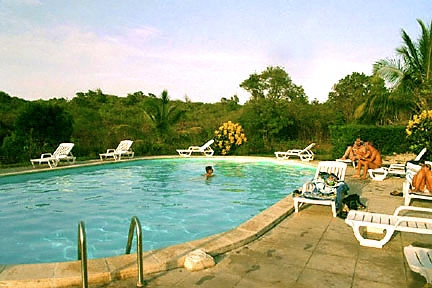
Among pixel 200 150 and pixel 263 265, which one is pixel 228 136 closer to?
pixel 200 150

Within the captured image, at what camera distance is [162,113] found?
19.2 m

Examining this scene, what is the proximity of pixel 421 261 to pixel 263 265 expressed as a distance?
146 centimetres

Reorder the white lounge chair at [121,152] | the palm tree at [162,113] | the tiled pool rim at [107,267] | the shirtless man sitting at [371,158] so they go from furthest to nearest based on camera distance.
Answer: the palm tree at [162,113] → the white lounge chair at [121,152] → the shirtless man sitting at [371,158] → the tiled pool rim at [107,267]

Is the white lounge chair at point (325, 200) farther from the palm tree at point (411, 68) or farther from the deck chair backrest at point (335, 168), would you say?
the palm tree at point (411, 68)

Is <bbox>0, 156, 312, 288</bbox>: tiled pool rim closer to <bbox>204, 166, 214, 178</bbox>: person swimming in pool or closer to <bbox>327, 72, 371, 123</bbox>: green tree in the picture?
<bbox>204, 166, 214, 178</bbox>: person swimming in pool

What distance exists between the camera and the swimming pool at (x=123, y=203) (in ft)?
20.1

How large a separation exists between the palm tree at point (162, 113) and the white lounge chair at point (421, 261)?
16.6 meters

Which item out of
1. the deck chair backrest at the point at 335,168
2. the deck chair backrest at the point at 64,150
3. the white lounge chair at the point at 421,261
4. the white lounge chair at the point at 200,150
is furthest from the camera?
the white lounge chair at the point at 200,150

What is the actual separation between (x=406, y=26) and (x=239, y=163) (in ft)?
30.1

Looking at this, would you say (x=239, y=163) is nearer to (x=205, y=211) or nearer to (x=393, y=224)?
(x=205, y=211)

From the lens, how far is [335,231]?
503 centimetres

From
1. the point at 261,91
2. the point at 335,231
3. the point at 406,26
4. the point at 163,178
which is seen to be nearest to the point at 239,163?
the point at 163,178

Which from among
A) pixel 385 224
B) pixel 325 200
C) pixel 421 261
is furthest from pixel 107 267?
pixel 325 200

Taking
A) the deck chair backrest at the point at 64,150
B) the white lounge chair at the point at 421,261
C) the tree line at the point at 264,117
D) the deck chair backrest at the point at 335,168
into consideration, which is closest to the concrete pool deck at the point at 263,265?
the white lounge chair at the point at 421,261
